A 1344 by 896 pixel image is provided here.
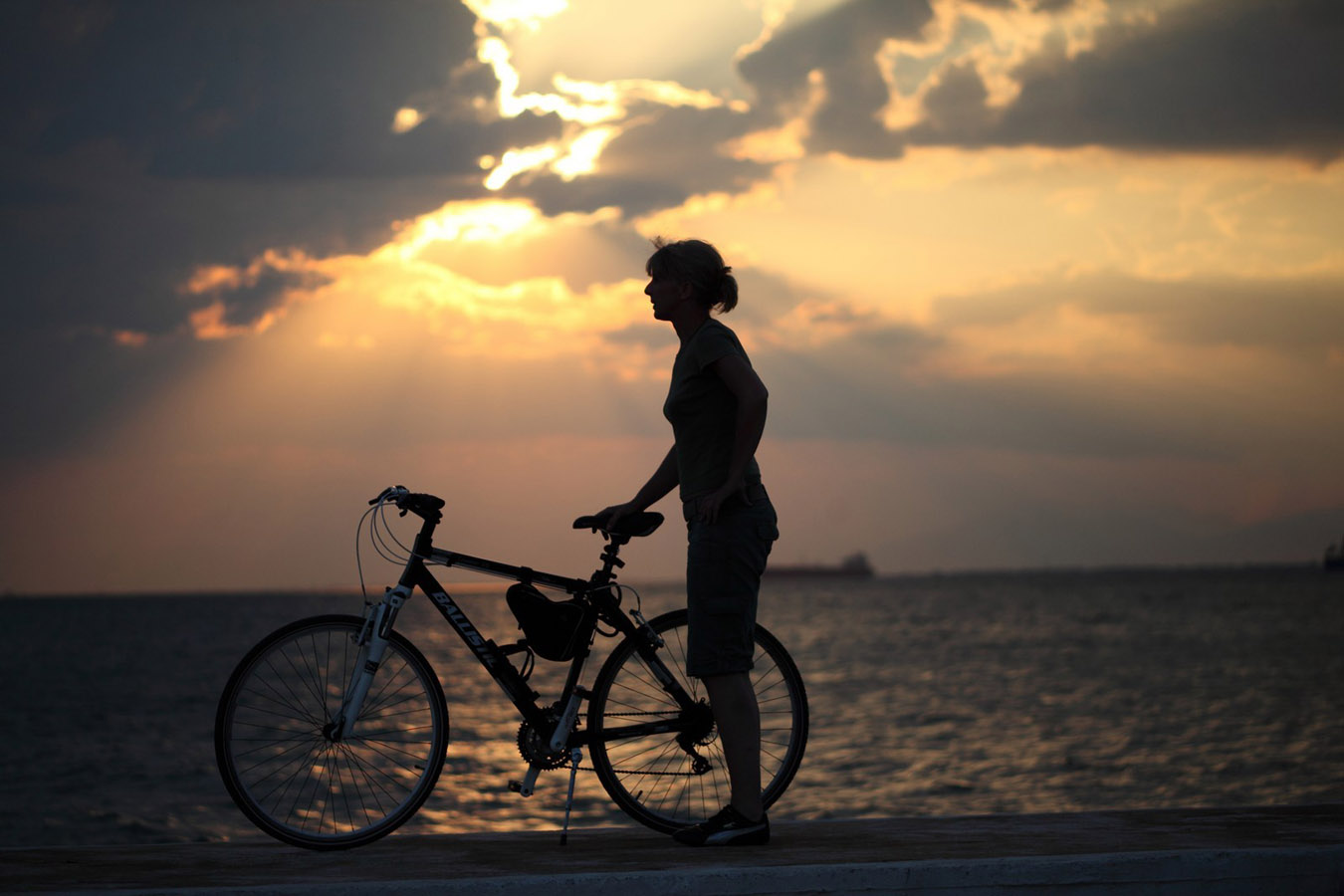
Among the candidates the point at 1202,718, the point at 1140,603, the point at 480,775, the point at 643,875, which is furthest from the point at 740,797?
the point at 1140,603

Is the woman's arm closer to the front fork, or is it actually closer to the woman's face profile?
the woman's face profile

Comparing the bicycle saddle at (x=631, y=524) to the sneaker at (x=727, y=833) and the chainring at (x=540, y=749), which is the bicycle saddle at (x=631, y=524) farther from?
the sneaker at (x=727, y=833)

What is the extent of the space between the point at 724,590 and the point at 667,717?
675 millimetres

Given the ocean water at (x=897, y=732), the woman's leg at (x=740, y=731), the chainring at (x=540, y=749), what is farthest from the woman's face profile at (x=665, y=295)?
the ocean water at (x=897, y=732)

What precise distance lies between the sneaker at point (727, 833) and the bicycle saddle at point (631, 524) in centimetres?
101

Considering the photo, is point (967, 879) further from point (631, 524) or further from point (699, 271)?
point (699, 271)

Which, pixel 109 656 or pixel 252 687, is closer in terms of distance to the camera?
pixel 252 687

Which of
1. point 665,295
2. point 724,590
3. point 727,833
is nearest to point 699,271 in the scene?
point 665,295

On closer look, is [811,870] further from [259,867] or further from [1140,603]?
[1140,603]

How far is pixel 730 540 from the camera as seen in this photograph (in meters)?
4.37

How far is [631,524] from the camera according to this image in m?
4.62

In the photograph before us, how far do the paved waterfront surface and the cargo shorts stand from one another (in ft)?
2.07

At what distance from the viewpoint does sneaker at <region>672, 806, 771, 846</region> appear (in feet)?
14.1

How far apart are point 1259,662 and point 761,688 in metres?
56.8
